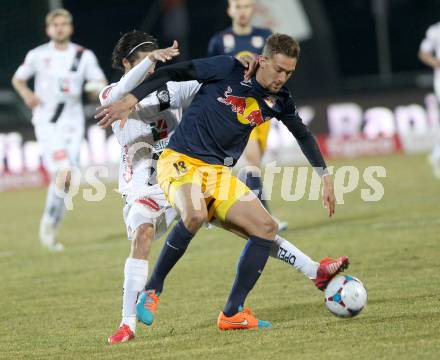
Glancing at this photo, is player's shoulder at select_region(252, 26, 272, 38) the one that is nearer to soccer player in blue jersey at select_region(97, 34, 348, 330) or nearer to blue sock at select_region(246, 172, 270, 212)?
blue sock at select_region(246, 172, 270, 212)

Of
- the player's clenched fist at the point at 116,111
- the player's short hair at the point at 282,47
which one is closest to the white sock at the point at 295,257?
the player's short hair at the point at 282,47

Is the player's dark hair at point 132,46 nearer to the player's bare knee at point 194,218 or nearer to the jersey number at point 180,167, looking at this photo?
the jersey number at point 180,167

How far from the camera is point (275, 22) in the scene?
20.2 meters

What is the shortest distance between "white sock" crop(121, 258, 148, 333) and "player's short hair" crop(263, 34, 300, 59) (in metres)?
1.54

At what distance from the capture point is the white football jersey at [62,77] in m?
11.4

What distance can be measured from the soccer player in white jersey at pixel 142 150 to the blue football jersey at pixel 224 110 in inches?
11.5

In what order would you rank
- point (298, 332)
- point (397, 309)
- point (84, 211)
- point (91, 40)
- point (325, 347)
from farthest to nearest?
point (91, 40)
point (84, 211)
point (397, 309)
point (298, 332)
point (325, 347)

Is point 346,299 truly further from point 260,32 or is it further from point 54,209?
point 260,32

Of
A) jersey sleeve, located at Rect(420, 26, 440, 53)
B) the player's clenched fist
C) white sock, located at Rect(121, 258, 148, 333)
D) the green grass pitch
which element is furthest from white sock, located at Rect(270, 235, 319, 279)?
jersey sleeve, located at Rect(420, 26, 440, 53)

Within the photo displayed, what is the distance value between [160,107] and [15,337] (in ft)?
5.87

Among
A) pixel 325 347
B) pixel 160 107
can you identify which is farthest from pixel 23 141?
pixel 325 347

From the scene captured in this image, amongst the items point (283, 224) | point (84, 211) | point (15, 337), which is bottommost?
point (84, 211)

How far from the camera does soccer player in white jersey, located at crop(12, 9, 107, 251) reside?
1104 centimetres

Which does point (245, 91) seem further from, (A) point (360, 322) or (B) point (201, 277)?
(B) point (201, 277)
